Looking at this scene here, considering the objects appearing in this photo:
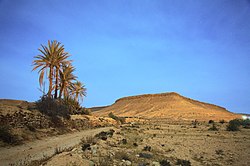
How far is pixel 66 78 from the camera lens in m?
29.2

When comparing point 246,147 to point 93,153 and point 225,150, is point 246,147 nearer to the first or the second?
point 225,150

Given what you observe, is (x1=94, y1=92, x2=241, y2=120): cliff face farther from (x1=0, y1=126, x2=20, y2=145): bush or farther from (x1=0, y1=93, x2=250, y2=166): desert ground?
(x1=0, y1=126, x2=20, y2=145): bush

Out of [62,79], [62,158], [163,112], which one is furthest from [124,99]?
[62,158]

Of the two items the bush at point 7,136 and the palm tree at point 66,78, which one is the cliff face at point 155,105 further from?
the bush at point 7,136

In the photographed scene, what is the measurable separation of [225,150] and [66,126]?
42.6ft

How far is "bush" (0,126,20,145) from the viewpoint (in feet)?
36.2

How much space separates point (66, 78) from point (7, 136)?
60.7 ft

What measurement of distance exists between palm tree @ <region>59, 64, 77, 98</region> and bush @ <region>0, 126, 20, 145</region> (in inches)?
663

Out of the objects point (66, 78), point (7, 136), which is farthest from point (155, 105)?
point (7, 136)

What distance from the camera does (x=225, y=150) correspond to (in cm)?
1117

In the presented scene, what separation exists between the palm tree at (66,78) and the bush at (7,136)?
55.2 feet

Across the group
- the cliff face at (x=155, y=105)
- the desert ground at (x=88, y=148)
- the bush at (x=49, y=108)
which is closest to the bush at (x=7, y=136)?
the desert ground at (x=88, y=148)

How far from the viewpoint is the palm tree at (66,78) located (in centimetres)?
2841

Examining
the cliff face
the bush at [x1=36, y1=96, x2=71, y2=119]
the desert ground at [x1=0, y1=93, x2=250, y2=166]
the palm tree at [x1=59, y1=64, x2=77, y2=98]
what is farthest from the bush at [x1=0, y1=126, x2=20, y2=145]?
the cliff face
